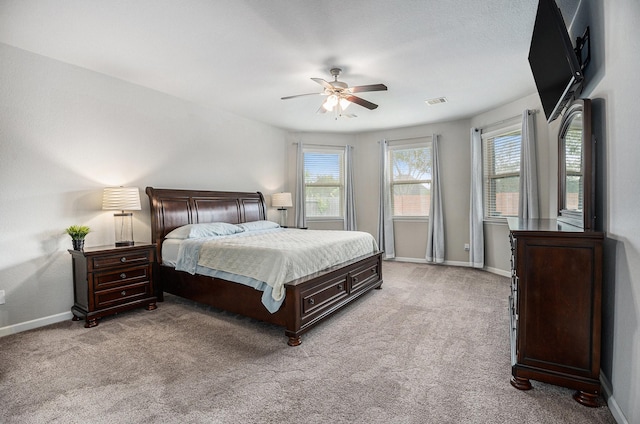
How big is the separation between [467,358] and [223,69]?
12.0ft

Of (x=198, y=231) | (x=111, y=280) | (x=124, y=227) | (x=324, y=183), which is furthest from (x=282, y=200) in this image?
(x=111, y=280)

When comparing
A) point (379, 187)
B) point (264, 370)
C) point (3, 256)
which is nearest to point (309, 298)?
point (264, 370)

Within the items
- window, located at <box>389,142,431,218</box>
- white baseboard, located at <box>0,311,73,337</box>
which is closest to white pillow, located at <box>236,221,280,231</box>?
white baseboard, located at <box>0,311,73,337</box>

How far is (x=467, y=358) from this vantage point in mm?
2326

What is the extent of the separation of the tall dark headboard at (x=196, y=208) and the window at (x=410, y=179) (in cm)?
275

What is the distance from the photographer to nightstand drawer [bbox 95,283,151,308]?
3131 mm

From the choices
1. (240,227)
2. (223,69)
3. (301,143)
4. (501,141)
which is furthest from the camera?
(301,143)

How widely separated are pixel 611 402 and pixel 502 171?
3978 mm

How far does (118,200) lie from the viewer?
3334mm

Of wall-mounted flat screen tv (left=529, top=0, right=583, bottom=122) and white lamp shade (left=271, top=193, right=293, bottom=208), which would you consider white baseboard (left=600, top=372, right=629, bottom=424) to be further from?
white lamp shade (left=271, top=193, right=293, bottom=208)

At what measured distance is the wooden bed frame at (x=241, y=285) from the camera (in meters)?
2.69

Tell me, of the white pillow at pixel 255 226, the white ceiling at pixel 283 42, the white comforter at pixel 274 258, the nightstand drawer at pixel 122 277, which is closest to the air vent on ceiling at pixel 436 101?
the white ceiling at pixel 283 42

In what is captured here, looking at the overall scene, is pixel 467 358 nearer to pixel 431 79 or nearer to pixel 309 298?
pixel 309 298

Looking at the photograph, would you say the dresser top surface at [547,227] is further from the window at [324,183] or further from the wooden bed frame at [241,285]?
the window at [324,183]
